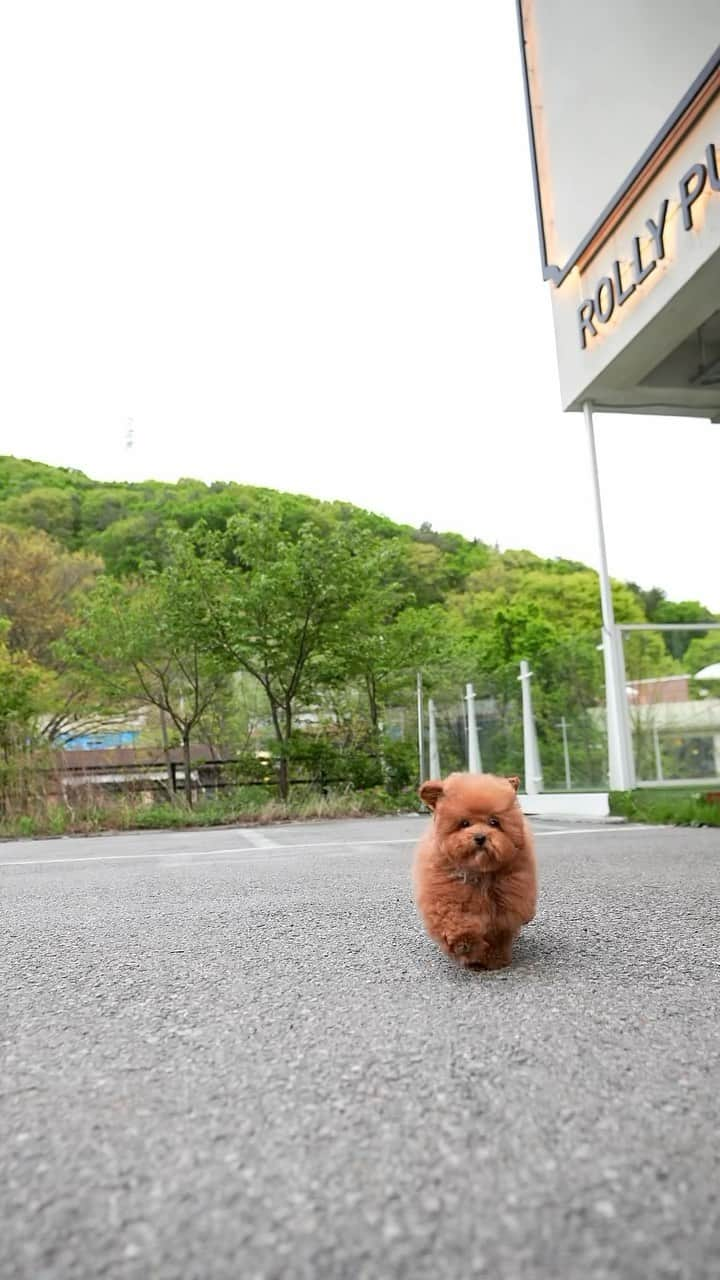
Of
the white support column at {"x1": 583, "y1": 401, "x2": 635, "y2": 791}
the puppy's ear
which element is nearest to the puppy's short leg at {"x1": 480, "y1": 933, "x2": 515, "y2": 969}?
the puppy's ear

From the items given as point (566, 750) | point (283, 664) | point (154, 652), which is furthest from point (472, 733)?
point (154, 652)

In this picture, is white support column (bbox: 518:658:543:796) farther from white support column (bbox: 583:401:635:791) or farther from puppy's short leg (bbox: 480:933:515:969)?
puppy's short leg (bbox: 480:933:515:969)

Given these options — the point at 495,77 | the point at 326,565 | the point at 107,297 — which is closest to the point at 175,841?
the point at 326,565

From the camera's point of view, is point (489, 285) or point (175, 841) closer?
point (175, 841)

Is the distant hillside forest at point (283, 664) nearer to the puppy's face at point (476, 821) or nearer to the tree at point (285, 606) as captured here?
the tree at point (285, 606)

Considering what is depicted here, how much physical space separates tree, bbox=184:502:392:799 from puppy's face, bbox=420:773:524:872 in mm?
11112

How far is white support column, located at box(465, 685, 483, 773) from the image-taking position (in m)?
11.1

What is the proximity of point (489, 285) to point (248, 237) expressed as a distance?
8.44 metres

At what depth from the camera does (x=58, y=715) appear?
56.0 feet

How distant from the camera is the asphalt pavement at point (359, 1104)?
903mm

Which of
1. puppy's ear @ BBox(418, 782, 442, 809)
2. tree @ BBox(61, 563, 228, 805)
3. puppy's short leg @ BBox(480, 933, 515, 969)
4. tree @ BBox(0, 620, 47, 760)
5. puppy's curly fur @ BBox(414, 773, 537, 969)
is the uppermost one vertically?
tree @ BBox(61, 563, 228, 805)

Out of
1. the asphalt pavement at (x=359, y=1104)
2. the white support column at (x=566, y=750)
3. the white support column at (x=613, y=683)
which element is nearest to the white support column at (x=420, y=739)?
the white support column at (x=566, y=750)

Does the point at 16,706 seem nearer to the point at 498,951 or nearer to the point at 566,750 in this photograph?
the point at 566,750

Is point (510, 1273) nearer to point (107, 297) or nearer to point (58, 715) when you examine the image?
point (58, 715)
